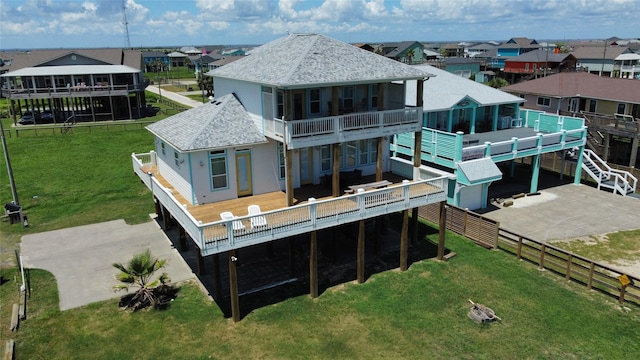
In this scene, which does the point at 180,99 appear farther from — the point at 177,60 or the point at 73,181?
the point at 177,60

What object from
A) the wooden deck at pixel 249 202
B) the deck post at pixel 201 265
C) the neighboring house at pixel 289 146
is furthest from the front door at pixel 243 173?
the deck post at pixel 201 265

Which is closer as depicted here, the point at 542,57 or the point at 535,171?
the point at 535,171

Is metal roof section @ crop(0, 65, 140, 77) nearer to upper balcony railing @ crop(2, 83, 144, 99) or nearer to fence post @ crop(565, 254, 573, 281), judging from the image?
upper balcony railing @ crop(2, 83, 144, 99)

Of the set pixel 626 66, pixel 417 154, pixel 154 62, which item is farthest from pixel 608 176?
pixel 154 62

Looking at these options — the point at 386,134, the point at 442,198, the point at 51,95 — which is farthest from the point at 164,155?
the point at 51,95

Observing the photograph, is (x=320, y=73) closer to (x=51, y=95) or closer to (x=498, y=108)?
(x=498, y=108)
